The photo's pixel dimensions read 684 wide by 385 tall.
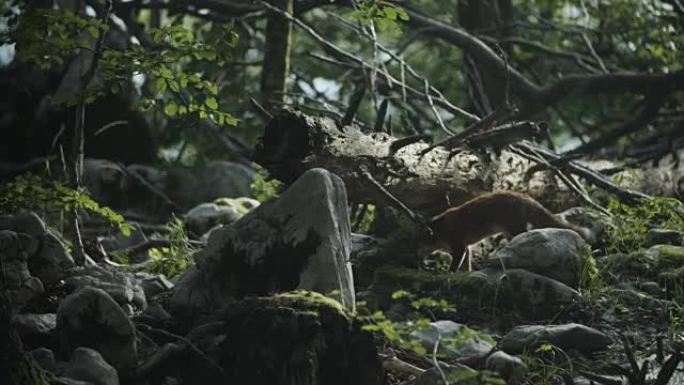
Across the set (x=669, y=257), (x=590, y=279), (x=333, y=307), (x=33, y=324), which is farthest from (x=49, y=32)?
(x=669, y=257)

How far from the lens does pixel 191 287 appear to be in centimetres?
666

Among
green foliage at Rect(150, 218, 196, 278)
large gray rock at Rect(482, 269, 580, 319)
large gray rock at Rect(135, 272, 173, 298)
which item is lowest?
green foliage at Rect(150, 218, 196, 278)

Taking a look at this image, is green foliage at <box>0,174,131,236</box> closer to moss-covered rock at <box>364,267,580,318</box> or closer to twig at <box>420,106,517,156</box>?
moss-covered rock at <box>364,267,580,318</box>

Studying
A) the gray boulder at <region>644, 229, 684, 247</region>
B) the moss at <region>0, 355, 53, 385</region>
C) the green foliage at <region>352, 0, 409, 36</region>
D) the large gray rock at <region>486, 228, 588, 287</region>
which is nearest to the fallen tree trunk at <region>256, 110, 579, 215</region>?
the green foliage at <region>352, 0, 409, 36</region>

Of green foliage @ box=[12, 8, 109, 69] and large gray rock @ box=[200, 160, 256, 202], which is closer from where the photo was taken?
green foliage @ box=[12, 8, 109, 69]

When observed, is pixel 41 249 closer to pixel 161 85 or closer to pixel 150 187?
pixel 161 85

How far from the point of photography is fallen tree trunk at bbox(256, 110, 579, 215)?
7043 mm

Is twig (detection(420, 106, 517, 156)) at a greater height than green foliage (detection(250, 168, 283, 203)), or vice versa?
twig (detection(420, 106, 517, 156))

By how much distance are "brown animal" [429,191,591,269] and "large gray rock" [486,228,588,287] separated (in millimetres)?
582

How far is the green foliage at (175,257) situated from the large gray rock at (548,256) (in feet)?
7.78

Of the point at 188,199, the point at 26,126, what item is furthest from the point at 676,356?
the point at 26,126

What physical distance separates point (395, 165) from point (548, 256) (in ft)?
4.16

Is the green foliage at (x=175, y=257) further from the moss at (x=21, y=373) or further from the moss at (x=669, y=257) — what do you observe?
the moss at (x=669, y=257)

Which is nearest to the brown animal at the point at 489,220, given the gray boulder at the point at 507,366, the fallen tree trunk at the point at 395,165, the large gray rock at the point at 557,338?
the fallen tree trunk at the point at 395,165
